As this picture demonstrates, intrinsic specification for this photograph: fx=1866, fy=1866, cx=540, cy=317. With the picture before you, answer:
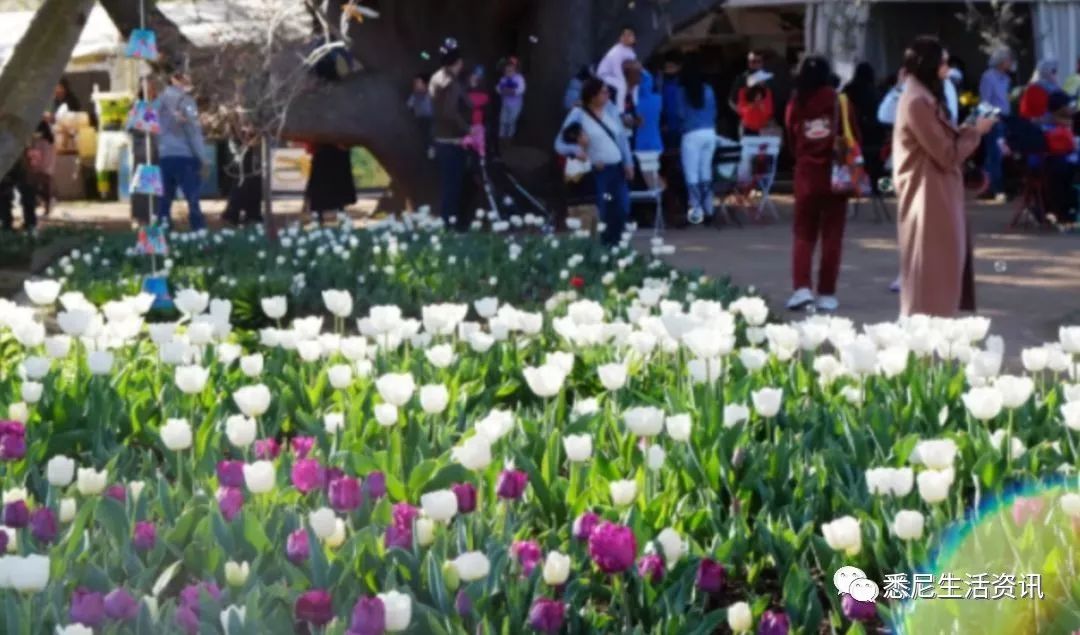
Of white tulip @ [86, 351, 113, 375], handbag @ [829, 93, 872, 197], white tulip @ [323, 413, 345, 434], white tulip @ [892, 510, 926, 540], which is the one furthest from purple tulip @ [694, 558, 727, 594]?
handbag @ [829, 93, 872, 197]

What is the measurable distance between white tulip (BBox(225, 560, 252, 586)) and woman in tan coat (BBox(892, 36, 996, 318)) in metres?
6.74

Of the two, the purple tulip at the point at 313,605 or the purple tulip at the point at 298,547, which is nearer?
the purple tulip at the point at 313,605

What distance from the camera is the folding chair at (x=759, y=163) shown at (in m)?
21.5

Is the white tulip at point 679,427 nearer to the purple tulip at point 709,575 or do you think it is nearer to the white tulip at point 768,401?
the white tulip at point 768,401

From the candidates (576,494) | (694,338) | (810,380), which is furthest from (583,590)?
(810,380)

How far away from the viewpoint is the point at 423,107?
67.5 ft

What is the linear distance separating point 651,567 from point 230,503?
0.93 meters

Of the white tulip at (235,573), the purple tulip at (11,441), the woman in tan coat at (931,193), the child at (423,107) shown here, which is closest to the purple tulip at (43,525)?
the white tulip at (235,573)

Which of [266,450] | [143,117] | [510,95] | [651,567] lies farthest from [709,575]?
[510,95]

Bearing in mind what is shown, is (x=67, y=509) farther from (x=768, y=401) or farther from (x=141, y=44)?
(x=141, y=44)

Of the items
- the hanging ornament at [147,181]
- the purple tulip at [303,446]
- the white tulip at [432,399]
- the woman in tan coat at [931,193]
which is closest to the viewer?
the purple tulip at [303,446]

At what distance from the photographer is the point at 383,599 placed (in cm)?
323

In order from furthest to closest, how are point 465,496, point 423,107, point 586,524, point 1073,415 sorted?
point 423,107 < point 1073,415 < point 465,496 < point 586,524

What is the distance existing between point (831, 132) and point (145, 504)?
341 inches
